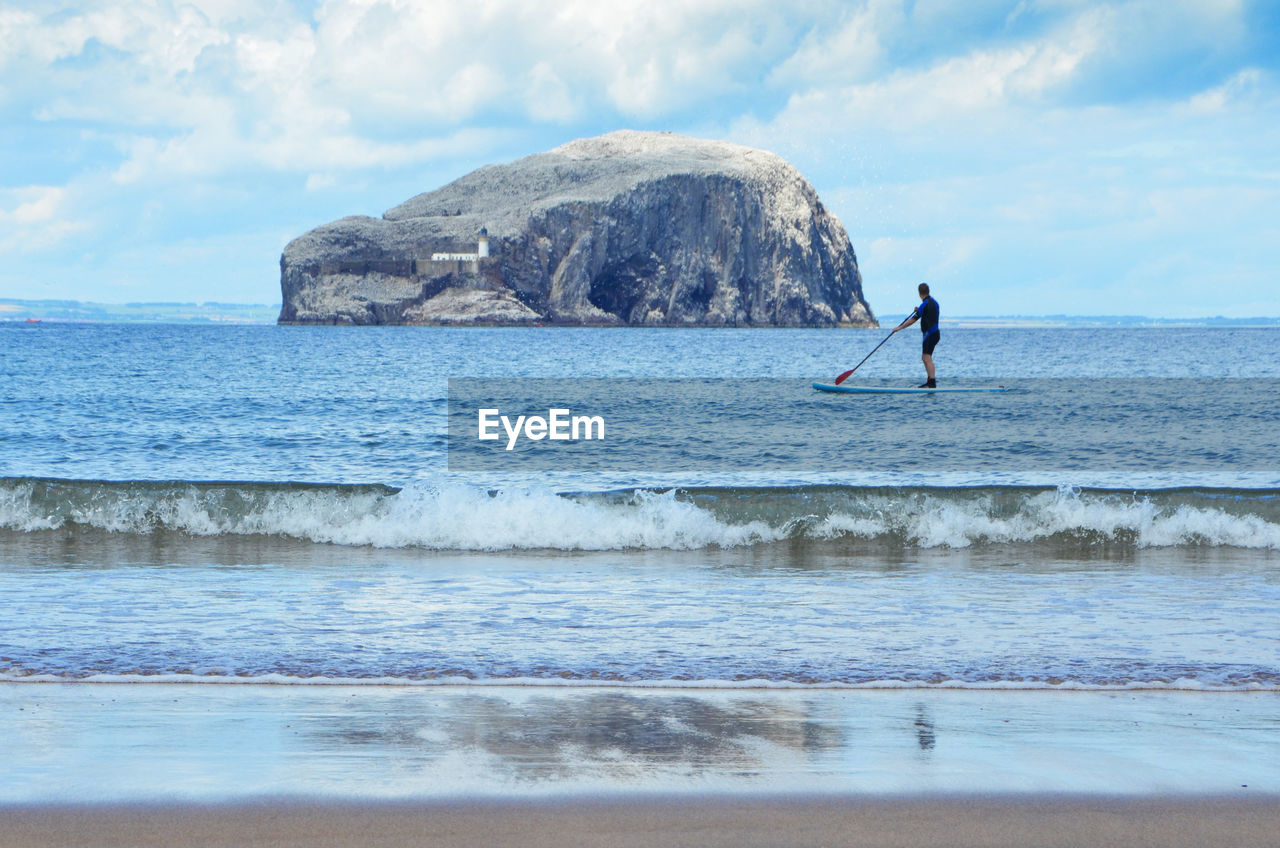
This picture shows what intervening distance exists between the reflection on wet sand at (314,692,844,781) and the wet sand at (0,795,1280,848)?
447 mm

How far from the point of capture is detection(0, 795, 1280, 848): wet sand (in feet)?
14.6

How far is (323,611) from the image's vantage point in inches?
362

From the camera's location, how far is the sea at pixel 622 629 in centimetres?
540

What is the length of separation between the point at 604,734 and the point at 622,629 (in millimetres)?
2774

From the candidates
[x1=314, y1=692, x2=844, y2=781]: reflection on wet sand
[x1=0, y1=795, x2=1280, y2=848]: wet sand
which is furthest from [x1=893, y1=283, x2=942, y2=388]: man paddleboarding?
[x1=0, y1=795, x2=1280, y2=848]: wet sand

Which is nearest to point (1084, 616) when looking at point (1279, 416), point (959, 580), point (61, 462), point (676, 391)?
point (959, 580)

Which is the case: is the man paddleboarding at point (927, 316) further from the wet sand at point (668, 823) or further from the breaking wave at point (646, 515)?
the wet sand at point (668, 823)

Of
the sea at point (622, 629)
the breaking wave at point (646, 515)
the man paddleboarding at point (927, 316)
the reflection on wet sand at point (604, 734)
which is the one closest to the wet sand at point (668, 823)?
the sea at point (622, 629)

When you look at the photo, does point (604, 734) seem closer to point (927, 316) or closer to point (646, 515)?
point (646, 515)

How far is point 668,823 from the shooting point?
4.62 metres

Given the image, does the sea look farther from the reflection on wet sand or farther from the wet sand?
the wet sand

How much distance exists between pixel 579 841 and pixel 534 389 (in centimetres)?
4785

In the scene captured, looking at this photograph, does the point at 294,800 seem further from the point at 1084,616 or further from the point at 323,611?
the point at 1084,616

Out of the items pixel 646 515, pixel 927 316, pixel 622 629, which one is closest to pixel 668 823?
pixel 622 629
